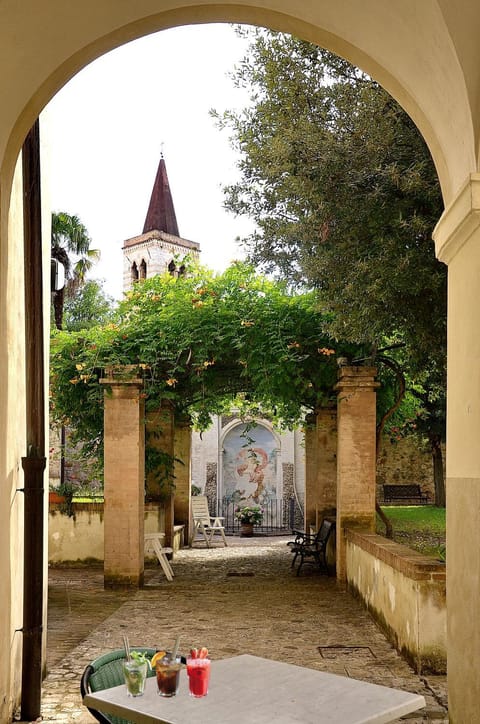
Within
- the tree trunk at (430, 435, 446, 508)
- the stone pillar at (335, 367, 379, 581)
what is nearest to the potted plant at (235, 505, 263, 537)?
the tree trunk at (430, 435, 446, 508)

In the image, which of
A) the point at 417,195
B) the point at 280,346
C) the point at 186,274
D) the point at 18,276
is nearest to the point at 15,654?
the point at 18,276

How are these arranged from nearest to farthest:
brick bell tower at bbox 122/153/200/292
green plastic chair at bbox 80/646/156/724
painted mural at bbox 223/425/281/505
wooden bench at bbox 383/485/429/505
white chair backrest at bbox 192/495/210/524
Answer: green plastic chair at bbox 80/646/156/724 → white chair backrest at bbox 192/495/210/524 → wooden bench at bbox 383/485/429/505 → painted mural at bbox 223/425/281/505 → brick bell tower at bbox 122/153/200/292

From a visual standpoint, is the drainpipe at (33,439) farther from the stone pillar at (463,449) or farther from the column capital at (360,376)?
the column capital at (360,376)

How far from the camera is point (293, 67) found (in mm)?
7539

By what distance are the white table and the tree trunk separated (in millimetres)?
17578

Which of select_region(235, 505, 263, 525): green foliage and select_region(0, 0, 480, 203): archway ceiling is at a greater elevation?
select_region(0, 0, 480, 203): archway ceiling

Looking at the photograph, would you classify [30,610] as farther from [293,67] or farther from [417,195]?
[293,67]

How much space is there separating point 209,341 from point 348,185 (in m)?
4.51

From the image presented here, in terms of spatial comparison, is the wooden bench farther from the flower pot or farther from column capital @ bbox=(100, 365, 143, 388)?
column capital @ bbox=(100, 365, 143, 388)

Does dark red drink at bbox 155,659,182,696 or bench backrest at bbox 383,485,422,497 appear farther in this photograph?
bench backrest at bbox 383,485,422,497

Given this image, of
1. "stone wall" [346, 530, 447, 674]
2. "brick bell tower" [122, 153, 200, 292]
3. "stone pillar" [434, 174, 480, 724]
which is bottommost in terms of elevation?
"stone wall" [346, 530, 447, 674]

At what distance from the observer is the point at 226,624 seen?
8.34m

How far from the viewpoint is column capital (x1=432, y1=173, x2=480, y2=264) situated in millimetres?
3924

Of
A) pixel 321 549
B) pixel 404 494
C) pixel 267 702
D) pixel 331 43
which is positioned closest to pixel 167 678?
pixel 267 702
